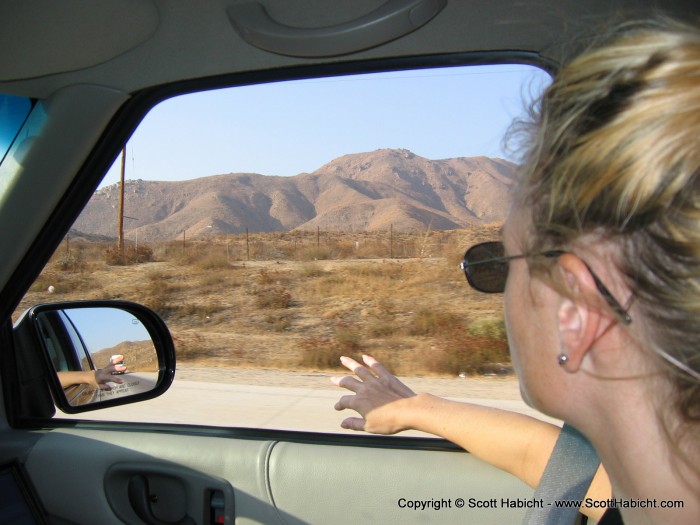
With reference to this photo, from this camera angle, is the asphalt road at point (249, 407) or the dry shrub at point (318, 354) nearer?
the asphalt road at point (249, 407)

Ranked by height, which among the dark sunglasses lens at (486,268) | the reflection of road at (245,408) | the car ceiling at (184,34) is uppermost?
the car ceiling at (184,34)

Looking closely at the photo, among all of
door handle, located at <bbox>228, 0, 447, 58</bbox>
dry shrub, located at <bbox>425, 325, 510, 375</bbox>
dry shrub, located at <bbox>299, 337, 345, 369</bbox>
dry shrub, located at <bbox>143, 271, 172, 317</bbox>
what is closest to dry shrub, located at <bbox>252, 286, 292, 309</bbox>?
dry shrub, located at <bbox>143, 271, 172, 317</bbox>

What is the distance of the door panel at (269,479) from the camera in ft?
8.27

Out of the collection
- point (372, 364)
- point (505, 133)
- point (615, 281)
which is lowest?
point (372, 364)

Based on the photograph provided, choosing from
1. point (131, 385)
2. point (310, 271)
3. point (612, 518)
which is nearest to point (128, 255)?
point (310, 271)

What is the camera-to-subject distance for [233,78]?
8.71 feet

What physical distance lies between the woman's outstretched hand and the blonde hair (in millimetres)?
1467

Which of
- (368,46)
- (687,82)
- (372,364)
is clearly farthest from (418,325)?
(687,82)

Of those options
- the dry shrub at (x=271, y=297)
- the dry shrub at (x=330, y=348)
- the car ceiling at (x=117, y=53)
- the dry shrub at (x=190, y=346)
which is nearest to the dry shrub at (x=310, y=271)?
the dry shrub at (x=271, y=297)

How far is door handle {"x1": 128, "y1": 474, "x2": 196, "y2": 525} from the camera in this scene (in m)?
2.89

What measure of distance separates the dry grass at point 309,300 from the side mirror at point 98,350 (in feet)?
0.49

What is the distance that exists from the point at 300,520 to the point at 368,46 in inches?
72.5

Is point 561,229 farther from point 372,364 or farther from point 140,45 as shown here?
point 140,45

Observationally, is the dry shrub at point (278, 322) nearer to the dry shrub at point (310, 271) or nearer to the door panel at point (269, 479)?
the dry shrub at point (310, 271)
